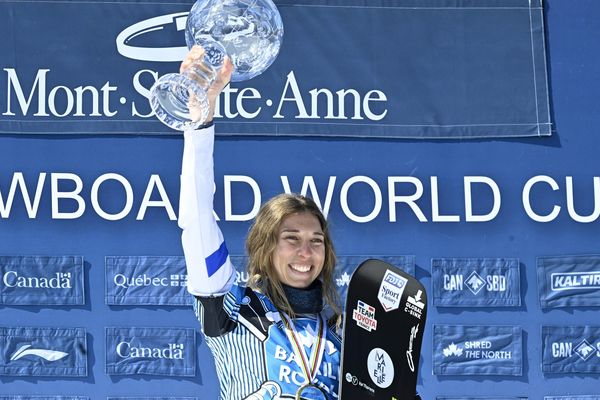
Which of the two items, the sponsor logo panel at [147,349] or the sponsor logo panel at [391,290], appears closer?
the sponsor logo panel at [391,290]

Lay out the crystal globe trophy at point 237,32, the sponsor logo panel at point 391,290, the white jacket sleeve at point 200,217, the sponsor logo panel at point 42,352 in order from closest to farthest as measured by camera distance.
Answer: the white jacket sleeve at point 200,217 < the crystal globe trophy at point 237,32 < the sponsor logo panel at point 391,290 < the sponsor logo panel at point 42,352

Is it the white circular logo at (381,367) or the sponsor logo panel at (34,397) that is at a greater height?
the white circular logo at (381,367)

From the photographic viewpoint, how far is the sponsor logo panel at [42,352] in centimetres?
436

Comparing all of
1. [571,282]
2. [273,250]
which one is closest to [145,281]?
[571,282]

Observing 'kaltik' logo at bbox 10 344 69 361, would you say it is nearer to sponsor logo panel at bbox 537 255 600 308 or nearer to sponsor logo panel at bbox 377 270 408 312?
sponsor logo panel at bbox 537 255 600 308

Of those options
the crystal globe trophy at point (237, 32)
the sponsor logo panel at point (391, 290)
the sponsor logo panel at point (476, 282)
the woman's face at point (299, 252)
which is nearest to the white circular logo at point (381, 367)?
the sponsor logo panel at point (391, 290)

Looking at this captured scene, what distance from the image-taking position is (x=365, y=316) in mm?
2449

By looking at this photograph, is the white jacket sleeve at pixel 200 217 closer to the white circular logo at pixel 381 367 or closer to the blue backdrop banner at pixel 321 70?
the white circular logo at pixel 381 367

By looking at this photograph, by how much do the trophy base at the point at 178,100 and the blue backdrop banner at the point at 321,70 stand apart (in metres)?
2.38

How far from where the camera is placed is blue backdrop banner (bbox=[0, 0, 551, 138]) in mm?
4469

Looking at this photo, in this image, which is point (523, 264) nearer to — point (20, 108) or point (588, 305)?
point (588, 305)

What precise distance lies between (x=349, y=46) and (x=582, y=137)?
1.10 metres

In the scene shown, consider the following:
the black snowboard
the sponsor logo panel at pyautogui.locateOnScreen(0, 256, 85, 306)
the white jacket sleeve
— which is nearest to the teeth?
the black snowboard

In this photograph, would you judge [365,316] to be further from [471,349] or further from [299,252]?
[471,349]
